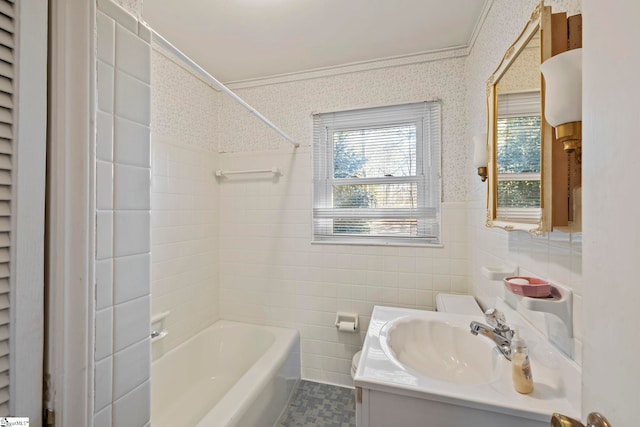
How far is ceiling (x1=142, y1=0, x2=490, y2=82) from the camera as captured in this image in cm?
147

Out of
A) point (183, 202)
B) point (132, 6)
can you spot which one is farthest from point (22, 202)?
point (183, 202)

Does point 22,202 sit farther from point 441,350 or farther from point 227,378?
point 227,378

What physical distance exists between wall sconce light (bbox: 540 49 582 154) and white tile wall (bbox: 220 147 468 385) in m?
1.24

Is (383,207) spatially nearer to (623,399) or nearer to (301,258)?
(301,258)

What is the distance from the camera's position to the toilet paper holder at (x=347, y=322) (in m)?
1.94

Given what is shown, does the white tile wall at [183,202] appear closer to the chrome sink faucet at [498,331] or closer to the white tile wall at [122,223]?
the white tile wall at [122,223]

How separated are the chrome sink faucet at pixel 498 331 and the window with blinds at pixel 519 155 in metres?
0.39

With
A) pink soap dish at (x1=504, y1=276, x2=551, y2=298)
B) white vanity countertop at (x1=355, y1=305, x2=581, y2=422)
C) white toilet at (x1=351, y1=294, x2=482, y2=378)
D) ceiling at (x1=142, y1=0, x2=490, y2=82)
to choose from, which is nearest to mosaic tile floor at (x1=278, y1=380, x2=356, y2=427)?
white toilet at (x1=351, y1=294, x2=482, y2=378)

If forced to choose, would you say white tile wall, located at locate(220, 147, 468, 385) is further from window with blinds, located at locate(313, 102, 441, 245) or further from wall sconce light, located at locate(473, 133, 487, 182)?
wall sconce light, located at locate(473, 133, 487, 182)

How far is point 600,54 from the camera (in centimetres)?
41

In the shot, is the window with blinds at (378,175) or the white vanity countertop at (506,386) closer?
the white vanity countertop at (506,386)

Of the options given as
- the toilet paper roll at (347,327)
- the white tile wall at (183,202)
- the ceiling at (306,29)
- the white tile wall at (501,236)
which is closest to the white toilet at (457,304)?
the white tile wall at (501,236)

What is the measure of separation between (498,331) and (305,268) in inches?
54.2

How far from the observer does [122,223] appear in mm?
625
